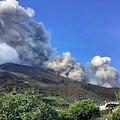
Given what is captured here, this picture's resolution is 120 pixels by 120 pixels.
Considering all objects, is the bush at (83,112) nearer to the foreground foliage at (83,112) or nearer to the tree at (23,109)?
the foreground foliage at (83,112)

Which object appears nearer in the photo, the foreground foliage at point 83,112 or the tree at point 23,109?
the tree at point 23,109

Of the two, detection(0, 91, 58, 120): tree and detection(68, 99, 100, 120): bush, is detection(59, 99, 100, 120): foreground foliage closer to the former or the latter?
detection(68, 99, 100, 120): bush

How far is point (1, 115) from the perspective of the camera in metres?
33.4

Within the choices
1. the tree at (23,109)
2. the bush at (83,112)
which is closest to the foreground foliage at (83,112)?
the bush at (83,112)

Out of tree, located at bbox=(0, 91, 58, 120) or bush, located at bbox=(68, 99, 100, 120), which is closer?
tree, located at bbox=(0, 91, 58, 120)

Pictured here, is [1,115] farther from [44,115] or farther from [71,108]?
[71,108]

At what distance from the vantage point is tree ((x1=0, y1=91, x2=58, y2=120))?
33.8 meters

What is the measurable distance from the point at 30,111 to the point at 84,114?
23.9m

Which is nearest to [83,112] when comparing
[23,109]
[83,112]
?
[83,112]

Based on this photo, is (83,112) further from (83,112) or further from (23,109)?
(23,109)

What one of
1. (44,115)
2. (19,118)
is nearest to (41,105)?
(44,115)

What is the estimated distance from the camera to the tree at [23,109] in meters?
33.8

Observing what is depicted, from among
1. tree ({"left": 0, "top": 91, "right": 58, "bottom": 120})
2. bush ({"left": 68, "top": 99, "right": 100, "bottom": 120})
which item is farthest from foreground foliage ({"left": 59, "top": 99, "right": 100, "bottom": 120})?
tree ({"left": 0, "top": 91, "right": 58, "bottom": 120})

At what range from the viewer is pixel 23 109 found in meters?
36.1
